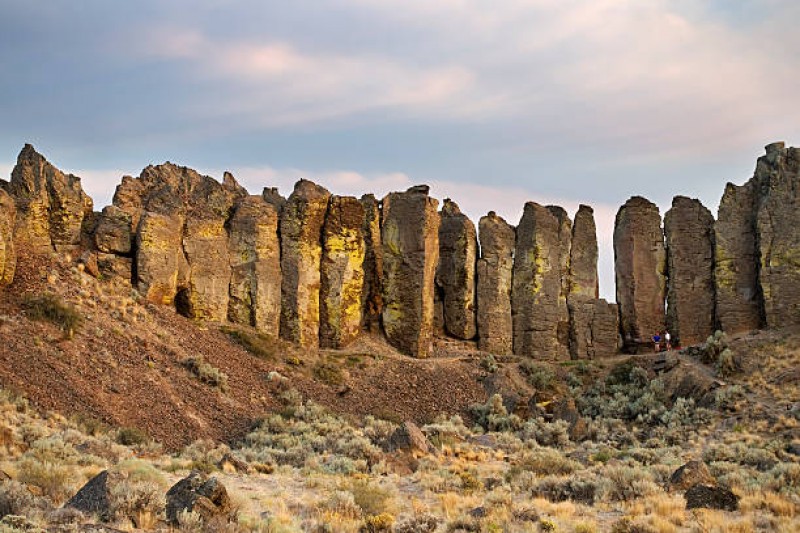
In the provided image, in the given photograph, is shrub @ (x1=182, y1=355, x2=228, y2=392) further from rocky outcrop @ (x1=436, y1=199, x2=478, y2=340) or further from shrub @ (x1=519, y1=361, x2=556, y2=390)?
rocky outcrop @ (x1=436, y1=199, x2=478, y2=340)

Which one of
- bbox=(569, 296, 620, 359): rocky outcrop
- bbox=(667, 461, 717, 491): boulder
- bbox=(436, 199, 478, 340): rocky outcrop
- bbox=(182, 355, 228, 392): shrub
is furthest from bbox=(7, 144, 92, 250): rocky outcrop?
bbox=(569, 296, 620, 359): rocky outcrop

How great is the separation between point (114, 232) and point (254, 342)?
7689 mm

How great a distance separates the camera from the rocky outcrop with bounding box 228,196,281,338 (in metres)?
38.1

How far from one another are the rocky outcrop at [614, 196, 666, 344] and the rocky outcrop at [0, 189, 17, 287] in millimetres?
31747

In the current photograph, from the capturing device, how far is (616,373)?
134 feet

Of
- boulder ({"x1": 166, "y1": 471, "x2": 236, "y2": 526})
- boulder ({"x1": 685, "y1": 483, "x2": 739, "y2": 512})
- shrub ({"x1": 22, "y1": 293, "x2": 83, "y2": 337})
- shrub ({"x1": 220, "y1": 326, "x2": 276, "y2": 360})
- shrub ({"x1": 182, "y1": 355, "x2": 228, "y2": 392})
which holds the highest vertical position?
shrub ({"x1": 22, "y1": 293, "x2": 83, "y2": 337})

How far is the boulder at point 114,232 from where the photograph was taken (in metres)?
35.2

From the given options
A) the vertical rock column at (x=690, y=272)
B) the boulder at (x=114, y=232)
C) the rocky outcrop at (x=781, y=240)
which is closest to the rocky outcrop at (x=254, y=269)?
the boulder at (x=114, y=232)

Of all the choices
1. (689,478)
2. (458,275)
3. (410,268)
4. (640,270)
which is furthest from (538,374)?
(689,478)

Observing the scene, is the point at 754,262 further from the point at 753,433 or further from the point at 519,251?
the point at 753,433

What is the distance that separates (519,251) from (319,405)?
702 inches

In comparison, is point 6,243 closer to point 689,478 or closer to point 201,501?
point 201,501

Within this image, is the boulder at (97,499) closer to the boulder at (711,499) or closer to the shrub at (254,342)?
the boulder at (711,499)

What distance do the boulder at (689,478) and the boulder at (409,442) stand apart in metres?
8.00
